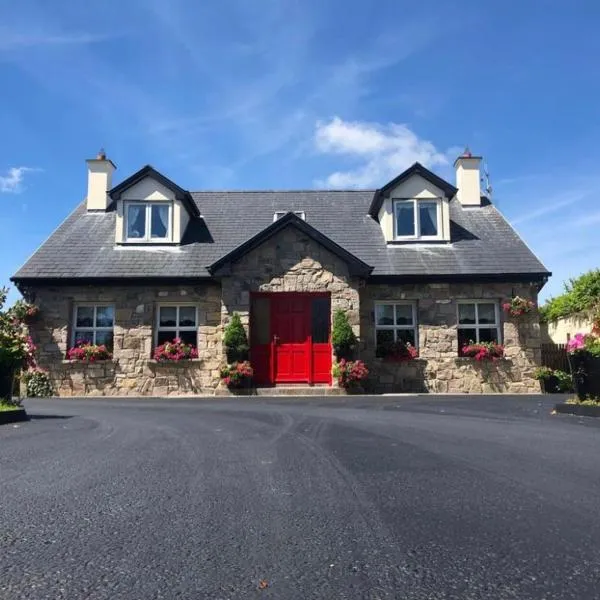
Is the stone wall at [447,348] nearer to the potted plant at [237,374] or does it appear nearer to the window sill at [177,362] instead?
the potted plant at [237,374]

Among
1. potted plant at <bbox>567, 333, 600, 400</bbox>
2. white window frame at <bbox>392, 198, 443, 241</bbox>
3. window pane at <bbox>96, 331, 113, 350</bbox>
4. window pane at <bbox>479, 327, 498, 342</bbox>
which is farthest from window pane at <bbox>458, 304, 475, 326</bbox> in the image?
window pane at <bbox>96, 331, 113, 350</bbox>

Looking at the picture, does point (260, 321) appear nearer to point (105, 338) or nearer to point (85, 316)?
point (105, 338)

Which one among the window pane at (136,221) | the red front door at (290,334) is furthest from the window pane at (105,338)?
the red front door at (290,334)

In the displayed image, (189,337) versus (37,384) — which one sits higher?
(189,337)

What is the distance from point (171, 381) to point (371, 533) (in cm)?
1308

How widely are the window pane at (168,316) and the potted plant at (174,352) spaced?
2.08 feet

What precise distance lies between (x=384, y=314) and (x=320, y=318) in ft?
6.15

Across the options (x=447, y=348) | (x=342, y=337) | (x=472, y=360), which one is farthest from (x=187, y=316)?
(x=472, y=360)

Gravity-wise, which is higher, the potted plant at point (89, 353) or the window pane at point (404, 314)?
the window pane at point (404, 314)

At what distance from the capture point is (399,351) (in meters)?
15.6

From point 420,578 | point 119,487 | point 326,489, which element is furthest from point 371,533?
point 119,487

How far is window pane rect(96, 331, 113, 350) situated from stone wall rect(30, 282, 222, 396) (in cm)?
37

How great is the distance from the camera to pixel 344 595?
2361 millimetres

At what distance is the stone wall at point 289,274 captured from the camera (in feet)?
50.0
